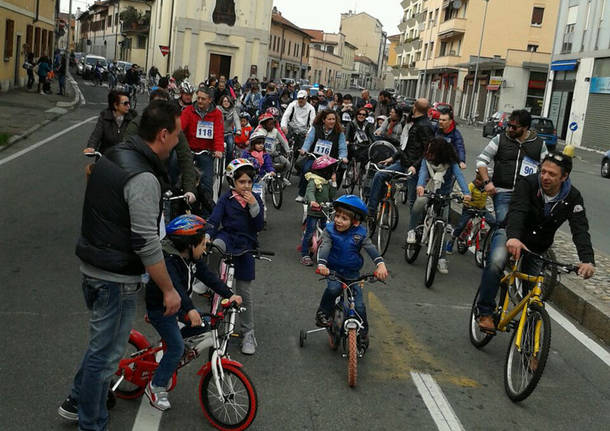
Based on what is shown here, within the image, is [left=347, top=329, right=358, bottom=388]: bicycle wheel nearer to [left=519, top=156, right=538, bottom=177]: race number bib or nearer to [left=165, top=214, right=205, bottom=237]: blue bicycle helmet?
[left=165, top=214, right=205, bottom=237]: blue bicycle helmet

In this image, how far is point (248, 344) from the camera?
542 cm

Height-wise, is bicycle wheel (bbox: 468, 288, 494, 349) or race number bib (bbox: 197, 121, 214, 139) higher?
race number bib (bbox: 197, 121, 214, 139)

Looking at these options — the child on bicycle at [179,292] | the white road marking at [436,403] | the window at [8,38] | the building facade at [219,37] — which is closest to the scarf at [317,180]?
the white road marking at [436,403]

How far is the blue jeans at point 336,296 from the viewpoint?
17.4ft

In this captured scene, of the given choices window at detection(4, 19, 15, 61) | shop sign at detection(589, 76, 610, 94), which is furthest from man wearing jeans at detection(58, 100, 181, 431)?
shop sign at detection(589, 76, 610, 94)

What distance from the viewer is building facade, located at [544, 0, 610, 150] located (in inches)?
1442

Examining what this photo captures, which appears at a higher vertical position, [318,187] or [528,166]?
[528,166]

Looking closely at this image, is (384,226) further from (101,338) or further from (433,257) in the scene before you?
(101,338)

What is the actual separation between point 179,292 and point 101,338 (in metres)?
0.72

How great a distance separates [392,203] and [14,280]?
16.0ft

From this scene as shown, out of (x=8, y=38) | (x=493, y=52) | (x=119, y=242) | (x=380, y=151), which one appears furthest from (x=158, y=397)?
(x=493, y=52)

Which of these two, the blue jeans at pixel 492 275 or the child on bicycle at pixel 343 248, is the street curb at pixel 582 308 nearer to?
the blue jeans at pixel 492 275

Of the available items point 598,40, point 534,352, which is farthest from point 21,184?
point 598,40

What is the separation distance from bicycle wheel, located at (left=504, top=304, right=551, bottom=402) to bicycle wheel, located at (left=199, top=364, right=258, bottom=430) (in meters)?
1.95
